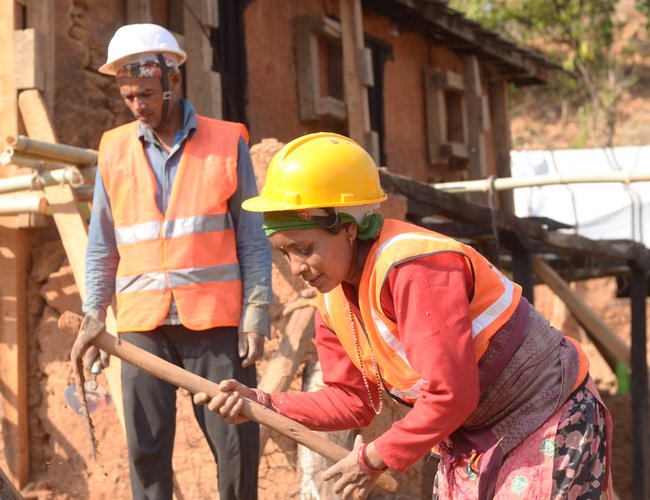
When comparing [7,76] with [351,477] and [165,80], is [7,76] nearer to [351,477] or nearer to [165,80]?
[165,80]

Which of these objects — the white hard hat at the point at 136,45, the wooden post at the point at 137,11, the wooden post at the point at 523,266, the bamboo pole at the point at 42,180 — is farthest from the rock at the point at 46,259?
the wooden post at the point at 523,266

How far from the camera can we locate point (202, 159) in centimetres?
416

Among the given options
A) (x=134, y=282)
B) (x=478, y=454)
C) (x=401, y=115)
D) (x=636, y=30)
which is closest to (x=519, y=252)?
(x=401, y=115)

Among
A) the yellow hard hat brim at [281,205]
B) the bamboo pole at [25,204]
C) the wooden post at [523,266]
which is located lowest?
the wooden post at [523,266]

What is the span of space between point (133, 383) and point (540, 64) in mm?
9429

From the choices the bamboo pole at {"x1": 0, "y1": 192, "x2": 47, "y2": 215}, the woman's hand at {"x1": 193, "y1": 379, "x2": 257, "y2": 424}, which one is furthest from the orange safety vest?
the bamboo pole at {"x1": 0, "y1": 192, "x2": 47, "y2": 215}

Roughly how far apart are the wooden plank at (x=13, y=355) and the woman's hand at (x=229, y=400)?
3065 millimetres

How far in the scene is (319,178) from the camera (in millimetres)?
2693

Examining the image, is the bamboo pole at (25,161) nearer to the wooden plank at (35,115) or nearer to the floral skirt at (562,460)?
the wooden plank at (35,115)

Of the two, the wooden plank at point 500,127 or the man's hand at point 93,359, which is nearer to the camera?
the man's hand at point 93,359

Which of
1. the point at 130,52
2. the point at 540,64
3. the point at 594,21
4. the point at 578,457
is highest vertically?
the point at 594,21

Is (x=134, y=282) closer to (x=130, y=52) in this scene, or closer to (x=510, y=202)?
(x=130, y=52)

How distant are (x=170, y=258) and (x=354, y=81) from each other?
14.8 ft

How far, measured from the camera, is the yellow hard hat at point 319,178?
8.80 ft
